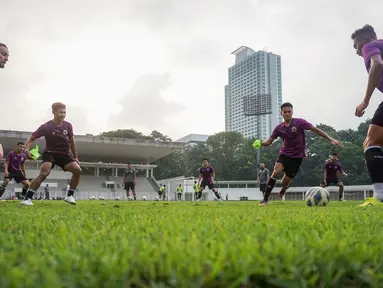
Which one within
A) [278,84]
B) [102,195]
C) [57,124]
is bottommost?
[102,195]

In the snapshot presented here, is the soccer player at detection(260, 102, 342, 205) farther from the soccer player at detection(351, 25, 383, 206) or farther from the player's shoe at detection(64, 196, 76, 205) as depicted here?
the player's shoe at detection(64, 196, 76, 205)

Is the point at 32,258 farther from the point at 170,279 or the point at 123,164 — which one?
the point at 123,164

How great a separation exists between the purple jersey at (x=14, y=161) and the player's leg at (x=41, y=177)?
5.23 m

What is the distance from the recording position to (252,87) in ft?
332

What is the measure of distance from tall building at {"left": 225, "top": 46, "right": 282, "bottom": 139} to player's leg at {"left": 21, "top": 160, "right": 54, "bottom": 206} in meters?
89.2

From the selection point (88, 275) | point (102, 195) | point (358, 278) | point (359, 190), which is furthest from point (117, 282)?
point (359, 190)

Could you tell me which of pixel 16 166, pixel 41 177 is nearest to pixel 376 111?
pixel 41 177

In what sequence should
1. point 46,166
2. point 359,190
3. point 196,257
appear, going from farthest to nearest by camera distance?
point 359,190 < point 46,166 < point 196,257

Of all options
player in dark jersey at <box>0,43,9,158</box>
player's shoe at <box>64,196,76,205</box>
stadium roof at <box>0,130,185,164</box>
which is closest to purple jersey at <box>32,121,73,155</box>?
player's shoe at <box>64,196,76,205</box>

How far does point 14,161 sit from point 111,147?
37.5m

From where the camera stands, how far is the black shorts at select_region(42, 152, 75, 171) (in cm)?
765

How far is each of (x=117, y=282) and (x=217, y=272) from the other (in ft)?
0.88

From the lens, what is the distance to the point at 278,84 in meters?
99.6

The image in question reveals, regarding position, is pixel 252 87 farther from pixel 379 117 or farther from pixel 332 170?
pixel 379 117
